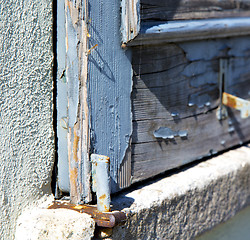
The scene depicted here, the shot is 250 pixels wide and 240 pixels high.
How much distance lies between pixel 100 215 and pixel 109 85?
418 mm

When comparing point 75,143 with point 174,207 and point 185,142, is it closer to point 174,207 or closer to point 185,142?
point 174,207

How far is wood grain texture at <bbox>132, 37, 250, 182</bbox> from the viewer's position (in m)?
1.42

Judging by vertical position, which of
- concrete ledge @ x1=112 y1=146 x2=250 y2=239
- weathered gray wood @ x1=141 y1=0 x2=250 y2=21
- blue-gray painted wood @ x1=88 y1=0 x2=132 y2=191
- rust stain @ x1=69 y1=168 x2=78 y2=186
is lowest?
concrete ledge @ x1=112 y1=146 x2=250 y2=239

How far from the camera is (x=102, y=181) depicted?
3.84 ft

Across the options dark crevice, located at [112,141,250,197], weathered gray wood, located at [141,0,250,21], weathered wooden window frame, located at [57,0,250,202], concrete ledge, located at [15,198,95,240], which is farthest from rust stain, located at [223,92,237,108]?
concrete ledge, located at [15,198,95,240]

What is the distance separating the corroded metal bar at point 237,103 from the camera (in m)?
1.75

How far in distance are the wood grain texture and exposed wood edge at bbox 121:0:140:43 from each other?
4.4 inches

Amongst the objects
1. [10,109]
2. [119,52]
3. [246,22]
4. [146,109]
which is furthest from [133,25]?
[246,22]

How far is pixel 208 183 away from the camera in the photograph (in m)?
1.62

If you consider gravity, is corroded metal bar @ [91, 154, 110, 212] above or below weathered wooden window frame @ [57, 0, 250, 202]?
below

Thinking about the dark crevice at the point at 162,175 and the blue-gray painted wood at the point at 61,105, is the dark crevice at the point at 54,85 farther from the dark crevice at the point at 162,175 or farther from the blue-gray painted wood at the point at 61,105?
the dark crevice at the point at 162,175

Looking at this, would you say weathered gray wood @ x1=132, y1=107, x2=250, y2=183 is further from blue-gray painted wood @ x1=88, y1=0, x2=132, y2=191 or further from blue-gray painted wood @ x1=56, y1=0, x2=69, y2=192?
blue-gray painted wood @ x1=56, y1=0, x2=69, y2=192

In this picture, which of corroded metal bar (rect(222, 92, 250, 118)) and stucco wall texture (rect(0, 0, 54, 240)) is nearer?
stucco wall texture (rect(0, 0, 54, 240))

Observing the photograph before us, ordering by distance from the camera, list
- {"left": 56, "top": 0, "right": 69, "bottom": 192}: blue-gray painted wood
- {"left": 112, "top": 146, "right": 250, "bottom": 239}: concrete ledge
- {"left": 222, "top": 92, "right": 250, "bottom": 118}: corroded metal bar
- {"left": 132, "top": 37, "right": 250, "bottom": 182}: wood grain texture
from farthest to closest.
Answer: {"left": 222, "top": 92, "right": 250, "bottom": 118}: corroded metal bar < {"left": 132, "top": 37, "right": 250, "bottom": 182}: wood grain texture < {"left": 112, "top": 146, "right": 250, "bottom": 239}: concrete ledge < {"left": 56, "top": 0, "right": 69, "bottom": 192}: blue-gray painted wood
